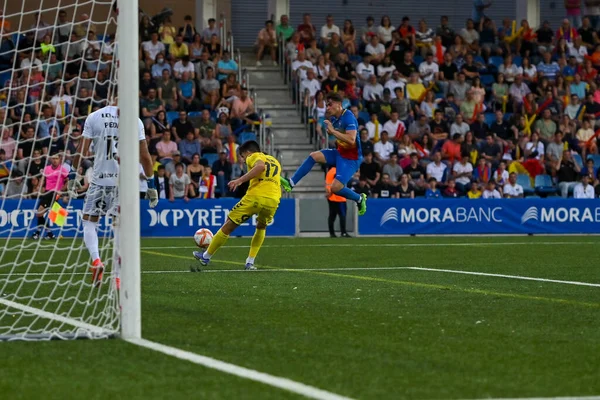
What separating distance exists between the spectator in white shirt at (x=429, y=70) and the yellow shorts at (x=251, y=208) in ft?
55.5

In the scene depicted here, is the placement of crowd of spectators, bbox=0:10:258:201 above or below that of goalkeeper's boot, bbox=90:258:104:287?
above

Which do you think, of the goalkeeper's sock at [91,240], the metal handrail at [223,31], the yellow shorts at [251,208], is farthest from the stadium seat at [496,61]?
the goalkeeper's sock at [91,240]

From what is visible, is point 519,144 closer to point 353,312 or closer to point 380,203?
point 380,203

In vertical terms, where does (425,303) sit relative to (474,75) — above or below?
below

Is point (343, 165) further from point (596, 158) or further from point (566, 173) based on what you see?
point (596, 158)

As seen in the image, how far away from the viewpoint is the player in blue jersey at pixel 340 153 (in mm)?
15086

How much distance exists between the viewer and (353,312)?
9.05 meters

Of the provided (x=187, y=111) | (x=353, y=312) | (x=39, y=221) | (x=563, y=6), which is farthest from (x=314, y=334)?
(x=563, y=6)

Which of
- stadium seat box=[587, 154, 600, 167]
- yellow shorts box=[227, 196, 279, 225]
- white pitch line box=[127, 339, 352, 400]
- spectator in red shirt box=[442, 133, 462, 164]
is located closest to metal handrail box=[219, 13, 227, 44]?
spectator in red shirt box=[442, 133, 462, 164]

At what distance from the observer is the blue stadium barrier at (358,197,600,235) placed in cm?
2595

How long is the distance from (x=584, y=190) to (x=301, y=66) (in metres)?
7.98

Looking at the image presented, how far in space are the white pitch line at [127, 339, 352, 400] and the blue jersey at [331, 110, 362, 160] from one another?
8.54 m

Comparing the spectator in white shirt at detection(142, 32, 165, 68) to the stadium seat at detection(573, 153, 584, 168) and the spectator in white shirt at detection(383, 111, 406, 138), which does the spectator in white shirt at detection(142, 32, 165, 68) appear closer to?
the spectator in white shirt at detection(383, 111, 406, 138)

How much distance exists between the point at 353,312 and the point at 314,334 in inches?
60.5
